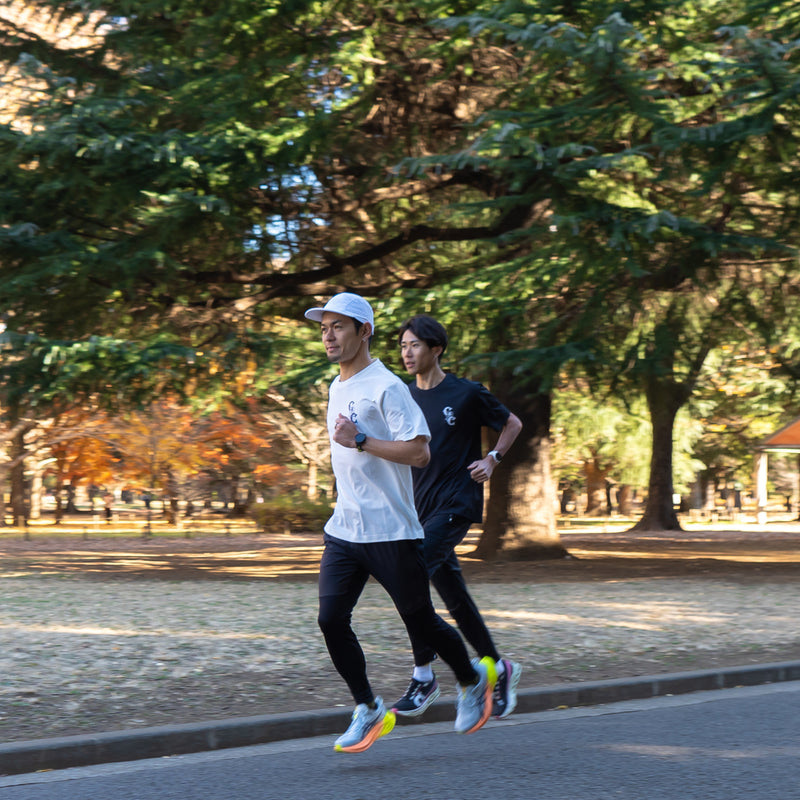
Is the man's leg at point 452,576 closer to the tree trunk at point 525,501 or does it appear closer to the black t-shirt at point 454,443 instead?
the black t-shirt at point 454,443

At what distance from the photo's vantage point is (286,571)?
60.1 ft

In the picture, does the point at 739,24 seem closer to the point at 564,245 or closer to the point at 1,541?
the point at 564,245

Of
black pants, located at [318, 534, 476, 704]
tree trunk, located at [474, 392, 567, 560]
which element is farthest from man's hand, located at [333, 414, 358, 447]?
tree trunk, located at [474, 392, 567, 560]

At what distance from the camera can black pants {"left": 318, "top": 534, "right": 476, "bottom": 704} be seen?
17.0 ft

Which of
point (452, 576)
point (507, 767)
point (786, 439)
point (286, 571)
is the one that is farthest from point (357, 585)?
point (786, 439)

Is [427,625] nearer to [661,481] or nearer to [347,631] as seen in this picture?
[347,631]

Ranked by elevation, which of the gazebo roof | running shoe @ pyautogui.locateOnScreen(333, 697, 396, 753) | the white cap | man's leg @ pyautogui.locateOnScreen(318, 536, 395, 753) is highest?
the gazebo roof

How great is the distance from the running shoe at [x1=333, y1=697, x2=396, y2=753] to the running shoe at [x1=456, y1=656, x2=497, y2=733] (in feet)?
1.61

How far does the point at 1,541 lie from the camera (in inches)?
1132

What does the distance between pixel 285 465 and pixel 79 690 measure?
3219 cm

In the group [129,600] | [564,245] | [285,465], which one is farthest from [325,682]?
[285,465]

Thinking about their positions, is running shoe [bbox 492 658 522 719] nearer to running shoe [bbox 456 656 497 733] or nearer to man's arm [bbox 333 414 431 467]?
running shoe [bbox 456 656 497 733]

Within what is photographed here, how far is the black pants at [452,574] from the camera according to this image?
5.99 m

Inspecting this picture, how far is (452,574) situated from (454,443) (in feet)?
2.28
